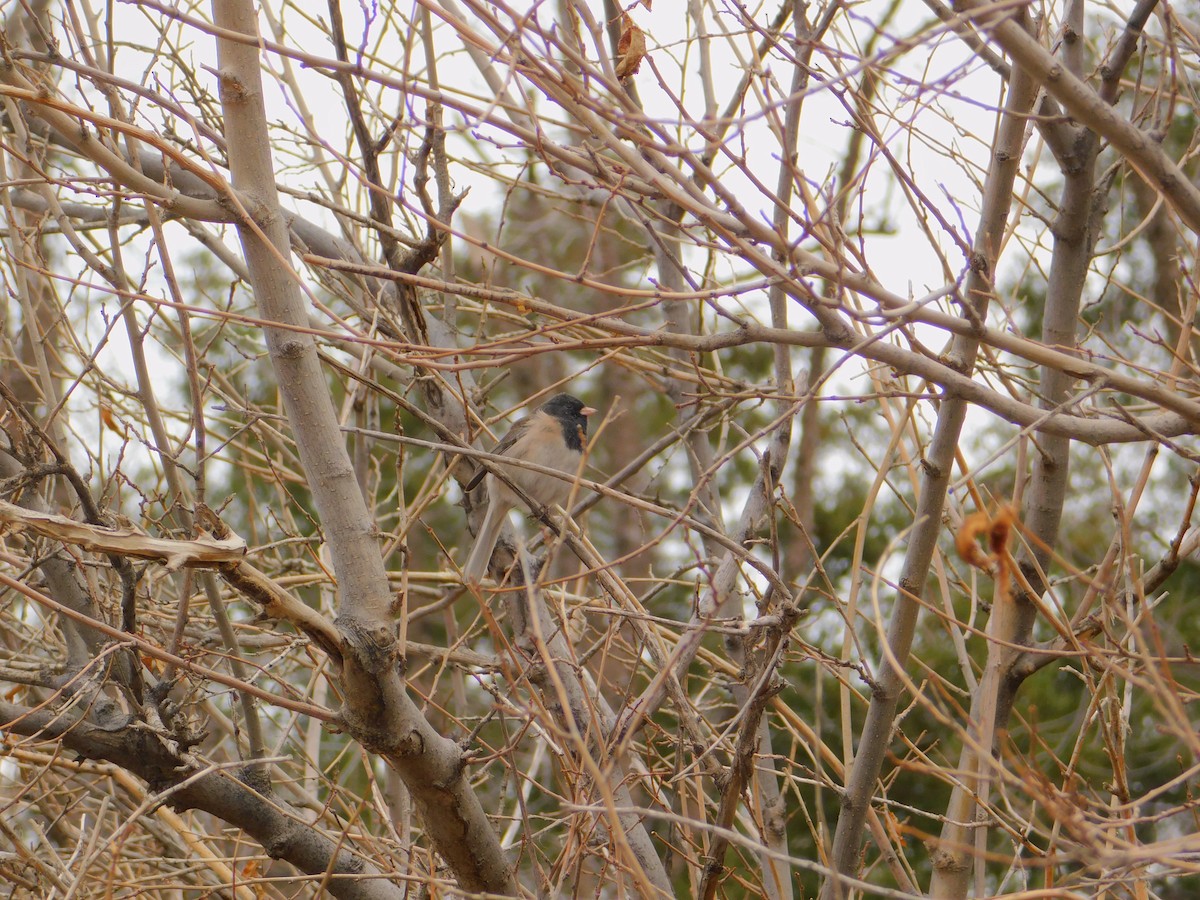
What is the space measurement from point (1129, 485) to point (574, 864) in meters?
6.26

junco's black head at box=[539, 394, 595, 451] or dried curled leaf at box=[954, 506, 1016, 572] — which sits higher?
junco's black head at box=[539, 394, 595, 451]

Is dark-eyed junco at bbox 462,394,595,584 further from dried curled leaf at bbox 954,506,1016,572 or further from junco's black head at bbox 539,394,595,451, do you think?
dried curled leaf at bbox 954,506,1016,572

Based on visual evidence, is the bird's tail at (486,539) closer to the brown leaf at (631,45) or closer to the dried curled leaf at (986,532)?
the brown leaf at (631,45)

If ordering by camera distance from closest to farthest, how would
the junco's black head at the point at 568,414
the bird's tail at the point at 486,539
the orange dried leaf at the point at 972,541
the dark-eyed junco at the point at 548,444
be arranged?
the orange dried leaf at the point at 972,541 < the bird's tail at the point at 486,539 < the dark-eyed junco at the point at 548,444 < the junco's black head at the point at 568,414

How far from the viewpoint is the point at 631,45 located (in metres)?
2.22

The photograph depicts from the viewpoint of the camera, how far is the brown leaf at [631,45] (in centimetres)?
217

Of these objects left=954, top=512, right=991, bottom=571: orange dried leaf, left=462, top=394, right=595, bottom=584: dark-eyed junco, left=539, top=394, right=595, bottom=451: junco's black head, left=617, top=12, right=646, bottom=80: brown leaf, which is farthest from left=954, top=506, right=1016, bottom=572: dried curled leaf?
left=539, top=394, right=595, bottom=451: junco's black head

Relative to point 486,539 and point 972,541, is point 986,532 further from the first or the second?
point 486,539

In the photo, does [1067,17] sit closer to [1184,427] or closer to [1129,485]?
[1184,427]

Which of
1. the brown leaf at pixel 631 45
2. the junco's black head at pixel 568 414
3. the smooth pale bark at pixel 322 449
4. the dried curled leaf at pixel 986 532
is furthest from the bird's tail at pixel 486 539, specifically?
the dried curled leaf at pixel 986 532

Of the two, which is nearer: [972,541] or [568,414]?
[972,541]

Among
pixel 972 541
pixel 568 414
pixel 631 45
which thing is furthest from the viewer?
pixel 568 414

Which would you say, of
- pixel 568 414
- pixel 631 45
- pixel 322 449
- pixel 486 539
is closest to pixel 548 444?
pixel 568 414

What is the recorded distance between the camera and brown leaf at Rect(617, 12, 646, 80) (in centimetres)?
217
